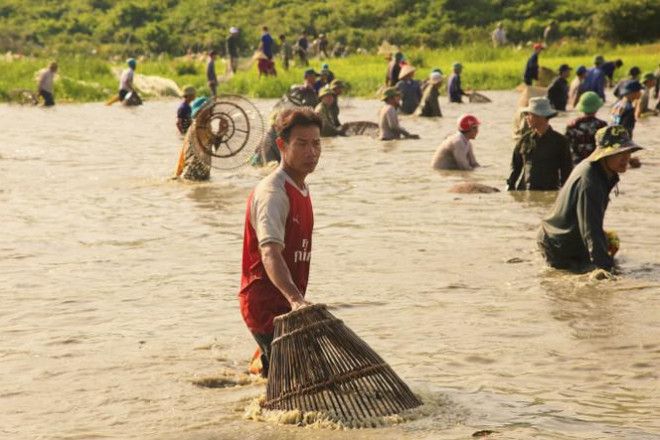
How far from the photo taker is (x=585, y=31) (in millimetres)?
53719

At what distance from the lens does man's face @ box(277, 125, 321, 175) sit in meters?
5.17

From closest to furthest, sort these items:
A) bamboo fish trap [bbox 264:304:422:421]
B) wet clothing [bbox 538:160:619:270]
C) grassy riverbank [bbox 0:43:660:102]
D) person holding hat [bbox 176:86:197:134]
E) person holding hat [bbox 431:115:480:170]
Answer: bamboo fish trap [bbox 264:304:422:421] < wet clothing [bbox 538:160:619:270] < person holding hat [bbox 431:115:480:170] < person holding hat [bbox 176:86:197:134] < grassy riverbank [bbox 0:43:660:102]

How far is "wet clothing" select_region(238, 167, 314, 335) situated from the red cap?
8469 millimetres

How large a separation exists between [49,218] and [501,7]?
167 ft

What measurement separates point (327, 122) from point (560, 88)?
6037 mm

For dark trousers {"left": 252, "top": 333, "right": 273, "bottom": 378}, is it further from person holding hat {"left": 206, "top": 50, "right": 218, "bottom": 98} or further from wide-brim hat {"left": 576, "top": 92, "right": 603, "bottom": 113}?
person holding hat {"left": 206, "top": 50, "right": 218, "bottom": 98}

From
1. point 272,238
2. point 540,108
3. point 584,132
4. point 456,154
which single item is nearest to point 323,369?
point 272,238

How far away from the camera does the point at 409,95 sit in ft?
81.5

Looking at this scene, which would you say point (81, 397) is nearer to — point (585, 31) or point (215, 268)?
point (215, 268)

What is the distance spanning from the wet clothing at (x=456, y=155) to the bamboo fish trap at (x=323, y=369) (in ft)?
31.5

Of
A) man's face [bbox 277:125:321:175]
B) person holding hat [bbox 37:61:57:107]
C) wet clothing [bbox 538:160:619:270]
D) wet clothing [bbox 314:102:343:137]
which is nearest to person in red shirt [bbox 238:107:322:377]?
man's face [bbox 277:125:321:175]

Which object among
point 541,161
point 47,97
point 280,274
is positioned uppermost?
point 280,274

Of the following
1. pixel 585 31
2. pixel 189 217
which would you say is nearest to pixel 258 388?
pixel 189 217

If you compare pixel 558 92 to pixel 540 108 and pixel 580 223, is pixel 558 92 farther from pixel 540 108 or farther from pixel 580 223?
pixel 580 223
